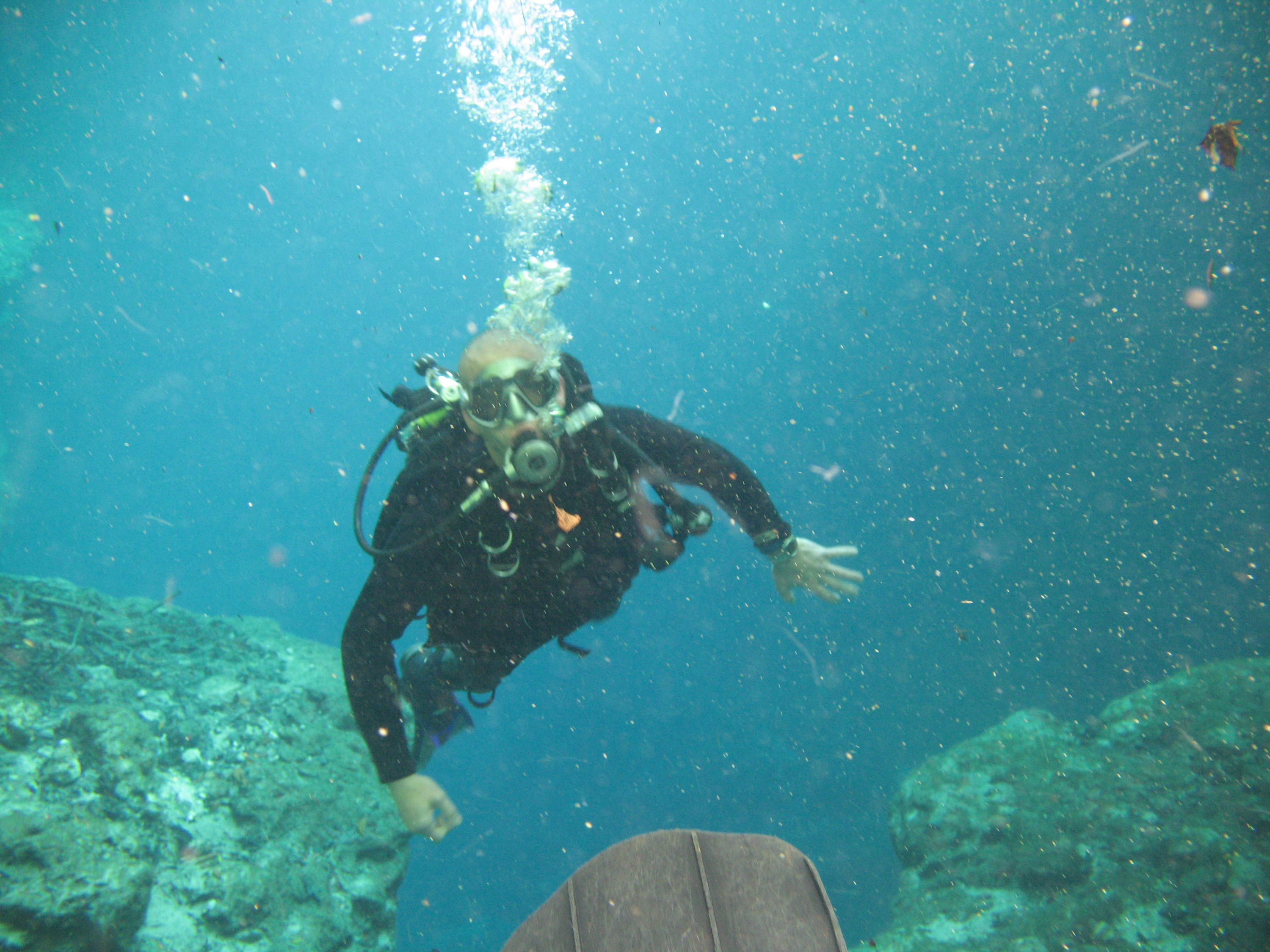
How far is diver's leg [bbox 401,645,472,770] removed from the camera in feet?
12.3

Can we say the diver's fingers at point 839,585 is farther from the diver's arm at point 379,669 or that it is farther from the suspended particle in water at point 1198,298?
the suspended particle in water at point 1198,298

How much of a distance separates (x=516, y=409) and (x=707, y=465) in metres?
1.11

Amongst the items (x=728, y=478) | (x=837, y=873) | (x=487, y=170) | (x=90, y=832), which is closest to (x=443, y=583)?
(x=728, y=478)

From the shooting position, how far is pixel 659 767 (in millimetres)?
30125

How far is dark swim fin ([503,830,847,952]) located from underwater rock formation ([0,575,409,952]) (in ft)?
10.6

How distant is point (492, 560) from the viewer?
8.41 feet

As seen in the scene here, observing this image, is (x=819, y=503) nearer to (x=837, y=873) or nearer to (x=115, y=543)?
(x=837, y=873)

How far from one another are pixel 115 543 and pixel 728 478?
93.1 meters

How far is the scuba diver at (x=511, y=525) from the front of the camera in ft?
7.77

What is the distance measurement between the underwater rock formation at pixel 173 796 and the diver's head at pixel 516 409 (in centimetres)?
334

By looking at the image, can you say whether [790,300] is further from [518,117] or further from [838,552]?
[838,552]

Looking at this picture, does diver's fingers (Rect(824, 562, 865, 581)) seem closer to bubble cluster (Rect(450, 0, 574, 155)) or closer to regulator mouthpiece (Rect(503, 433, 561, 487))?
regulator mouthpiece (Rect(503, 433, 561, 487))

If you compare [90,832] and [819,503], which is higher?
[819,503]

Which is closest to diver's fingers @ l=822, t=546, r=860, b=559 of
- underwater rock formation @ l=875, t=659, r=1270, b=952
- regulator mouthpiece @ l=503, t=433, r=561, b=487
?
regulator mouthpiece @ l=503, t=433, r=561, b=487
